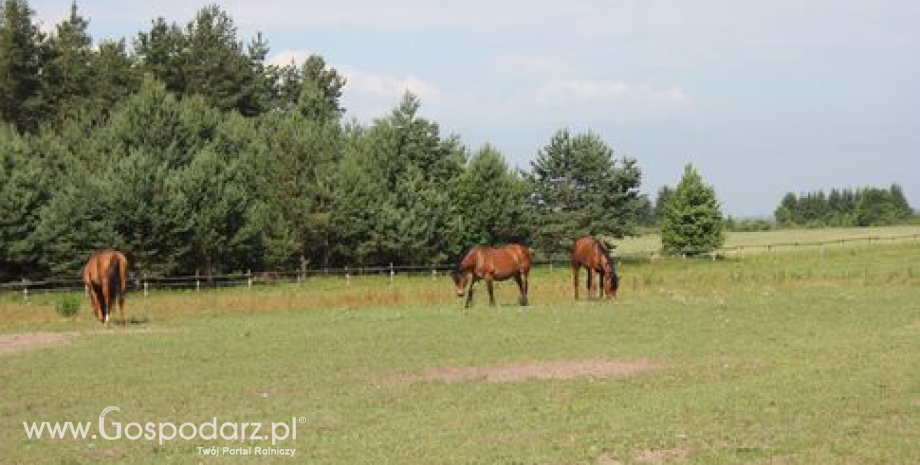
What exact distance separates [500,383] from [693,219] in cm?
6135

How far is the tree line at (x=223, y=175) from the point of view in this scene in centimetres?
4494

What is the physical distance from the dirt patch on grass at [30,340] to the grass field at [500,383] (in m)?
0.49

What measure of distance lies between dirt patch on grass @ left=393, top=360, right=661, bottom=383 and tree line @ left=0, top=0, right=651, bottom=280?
3152cm

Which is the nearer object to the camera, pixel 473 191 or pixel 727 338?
pixel 727 338

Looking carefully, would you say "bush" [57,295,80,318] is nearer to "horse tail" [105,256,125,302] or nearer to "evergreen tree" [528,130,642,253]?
"horse tail" [105,256,125,302]

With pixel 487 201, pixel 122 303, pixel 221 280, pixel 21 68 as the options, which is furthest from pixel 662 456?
pixel 21 68

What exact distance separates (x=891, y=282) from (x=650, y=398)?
1090 inches

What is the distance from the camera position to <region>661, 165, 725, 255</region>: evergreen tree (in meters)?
74.1

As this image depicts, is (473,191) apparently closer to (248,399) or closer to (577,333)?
(577,333)

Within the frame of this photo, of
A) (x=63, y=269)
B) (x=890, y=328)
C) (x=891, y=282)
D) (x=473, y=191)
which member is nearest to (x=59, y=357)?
(x=890, y=328)

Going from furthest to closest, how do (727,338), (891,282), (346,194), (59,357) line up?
1. (346,194)
2. (891,282)
3. (727,338)
4. (59,357)

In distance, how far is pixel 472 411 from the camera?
1320 centimetres

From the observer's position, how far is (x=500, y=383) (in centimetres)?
1544

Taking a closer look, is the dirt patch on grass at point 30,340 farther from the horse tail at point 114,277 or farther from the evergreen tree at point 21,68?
the evergreen tree at point 21,68
